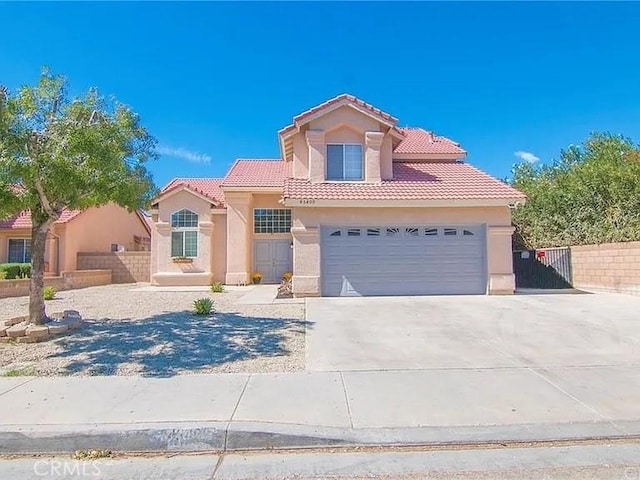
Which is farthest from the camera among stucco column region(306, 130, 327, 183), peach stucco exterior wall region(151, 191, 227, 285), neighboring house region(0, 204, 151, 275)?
neighboring house region(0, 204, 151, 275)

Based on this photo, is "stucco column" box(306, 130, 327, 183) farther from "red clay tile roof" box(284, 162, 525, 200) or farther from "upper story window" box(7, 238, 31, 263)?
"upper story window" box(7, 238, 31, 263)

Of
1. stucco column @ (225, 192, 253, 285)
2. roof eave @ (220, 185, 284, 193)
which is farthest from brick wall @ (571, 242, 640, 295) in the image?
stucco column @ (225, 192, 253, 285)

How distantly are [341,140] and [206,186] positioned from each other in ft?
29.7

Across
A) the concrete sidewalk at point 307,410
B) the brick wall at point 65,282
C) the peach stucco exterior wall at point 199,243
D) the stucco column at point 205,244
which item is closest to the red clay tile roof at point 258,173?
the peach stucco exterior wall at point 199,243

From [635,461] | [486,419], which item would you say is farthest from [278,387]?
[635,461]

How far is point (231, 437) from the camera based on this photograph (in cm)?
430

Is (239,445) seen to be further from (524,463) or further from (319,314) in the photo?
(319,314)

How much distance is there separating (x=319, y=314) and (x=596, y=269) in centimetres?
1052

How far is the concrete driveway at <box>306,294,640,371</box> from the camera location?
6.76m

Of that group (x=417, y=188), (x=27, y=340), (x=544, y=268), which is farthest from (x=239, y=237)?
(x=544, y=268)

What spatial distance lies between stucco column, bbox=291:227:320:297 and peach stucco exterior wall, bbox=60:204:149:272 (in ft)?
33.0

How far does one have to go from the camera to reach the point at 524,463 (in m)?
3.96

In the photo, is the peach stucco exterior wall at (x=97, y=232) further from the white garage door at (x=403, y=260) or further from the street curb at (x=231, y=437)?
A: the street curb at (x=231, y=437)

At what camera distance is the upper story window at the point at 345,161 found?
50.8 ft
